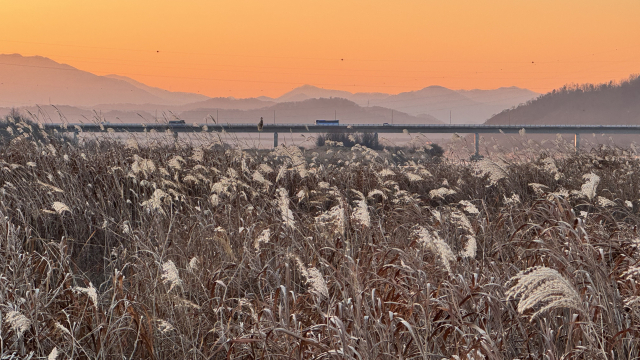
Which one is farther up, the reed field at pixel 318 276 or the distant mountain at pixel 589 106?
the distant mountain at pixel 589 106

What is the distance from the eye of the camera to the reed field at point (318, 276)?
287cm

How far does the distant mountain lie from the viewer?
108 meters

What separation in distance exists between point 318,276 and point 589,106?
407 feet

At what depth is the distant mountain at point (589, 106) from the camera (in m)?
108

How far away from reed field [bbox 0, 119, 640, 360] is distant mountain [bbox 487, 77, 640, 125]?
11200 centimetres

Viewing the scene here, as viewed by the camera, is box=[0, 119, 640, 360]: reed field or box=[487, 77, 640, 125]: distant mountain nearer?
box=[0, 119, 640, 360]: reed field

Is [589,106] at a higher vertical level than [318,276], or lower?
higher

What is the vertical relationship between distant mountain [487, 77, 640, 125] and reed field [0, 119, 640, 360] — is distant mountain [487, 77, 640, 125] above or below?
above

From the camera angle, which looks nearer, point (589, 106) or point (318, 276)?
point (318, 276)

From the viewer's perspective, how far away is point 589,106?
11281 cm

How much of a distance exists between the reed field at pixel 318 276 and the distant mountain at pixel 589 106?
111999 mm

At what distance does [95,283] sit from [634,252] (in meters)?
4.66

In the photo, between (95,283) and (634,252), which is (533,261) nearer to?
(634,252)

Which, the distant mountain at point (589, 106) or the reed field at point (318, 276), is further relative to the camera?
the distant mountain at point (589, 106)
